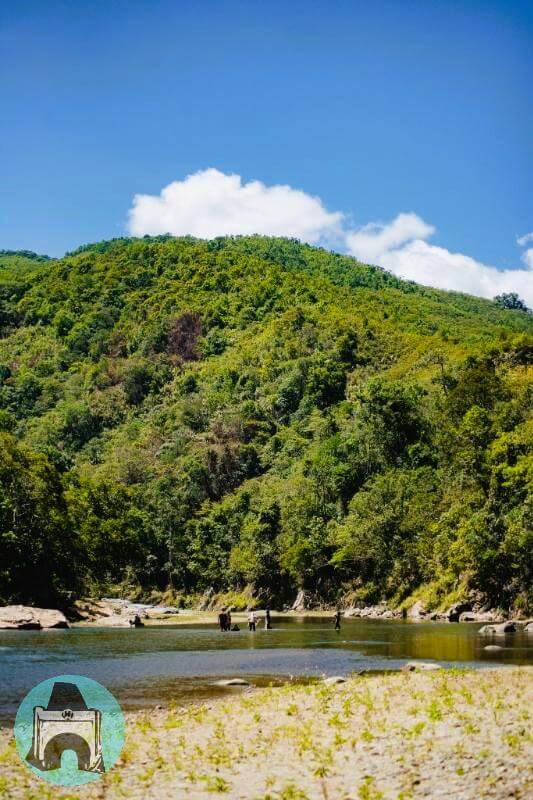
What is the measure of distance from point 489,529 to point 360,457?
147 ft

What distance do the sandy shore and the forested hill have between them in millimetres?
51997

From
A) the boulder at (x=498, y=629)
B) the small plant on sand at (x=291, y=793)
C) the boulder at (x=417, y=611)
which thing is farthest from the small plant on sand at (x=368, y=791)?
the boulder at (x=417, y=611)

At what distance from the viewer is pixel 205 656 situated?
1698 inches

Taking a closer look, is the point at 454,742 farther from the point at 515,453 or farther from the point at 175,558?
the point at 175,558

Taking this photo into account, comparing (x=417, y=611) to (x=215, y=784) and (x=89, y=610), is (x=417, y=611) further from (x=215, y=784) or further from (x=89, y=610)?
(x=215, y=784)

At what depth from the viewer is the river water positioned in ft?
99.2

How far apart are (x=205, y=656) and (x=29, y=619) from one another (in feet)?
83.1

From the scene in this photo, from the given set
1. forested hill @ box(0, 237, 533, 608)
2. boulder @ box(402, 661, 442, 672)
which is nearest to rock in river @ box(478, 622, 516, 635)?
forested hill @ box(0, 237, 533, 608)

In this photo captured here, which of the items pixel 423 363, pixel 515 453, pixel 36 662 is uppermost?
pixel 423 363

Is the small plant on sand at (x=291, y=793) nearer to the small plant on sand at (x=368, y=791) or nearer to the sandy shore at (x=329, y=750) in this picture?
the sandy shore at (x=329, y=750)

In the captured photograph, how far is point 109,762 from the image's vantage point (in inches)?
668

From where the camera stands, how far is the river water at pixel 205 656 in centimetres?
3023

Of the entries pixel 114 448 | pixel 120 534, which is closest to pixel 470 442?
pixel 120 534

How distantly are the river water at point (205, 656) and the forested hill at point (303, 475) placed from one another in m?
21.1
